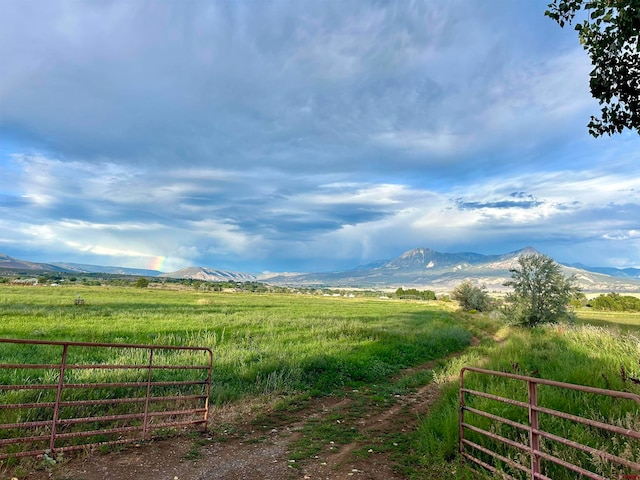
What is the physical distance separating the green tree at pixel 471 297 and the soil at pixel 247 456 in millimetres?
74215

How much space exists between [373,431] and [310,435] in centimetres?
153

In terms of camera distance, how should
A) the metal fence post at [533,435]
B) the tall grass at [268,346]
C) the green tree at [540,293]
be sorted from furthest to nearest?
the green tree at [540,293] → the tall grass at [268,346] → the metal fence post at [533,435]

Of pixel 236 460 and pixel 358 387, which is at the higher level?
pixel 236 460

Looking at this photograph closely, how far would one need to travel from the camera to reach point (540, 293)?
2900cm

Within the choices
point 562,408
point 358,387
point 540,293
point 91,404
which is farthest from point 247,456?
point 540,293

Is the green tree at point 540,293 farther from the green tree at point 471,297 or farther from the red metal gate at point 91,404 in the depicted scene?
the green tree at point 471,297

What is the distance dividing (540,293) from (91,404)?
30.2 m

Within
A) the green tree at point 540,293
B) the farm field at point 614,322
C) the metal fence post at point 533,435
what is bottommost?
the farm field at point 614,322

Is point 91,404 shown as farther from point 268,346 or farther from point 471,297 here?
point 471,297

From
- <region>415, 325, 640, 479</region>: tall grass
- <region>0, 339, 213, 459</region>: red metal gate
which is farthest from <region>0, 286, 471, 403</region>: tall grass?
<region>415, 325, 640, 479</region>: tall grass

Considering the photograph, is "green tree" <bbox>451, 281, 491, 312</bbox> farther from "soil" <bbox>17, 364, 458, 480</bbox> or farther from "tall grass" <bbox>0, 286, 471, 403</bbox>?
"soil" <bbox>17, 364, 458, 480</bbox>

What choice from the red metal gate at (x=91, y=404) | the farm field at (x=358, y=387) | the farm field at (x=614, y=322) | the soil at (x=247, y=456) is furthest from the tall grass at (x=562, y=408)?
the farm field at (x=614, y=322)

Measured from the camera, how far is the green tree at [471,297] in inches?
3041

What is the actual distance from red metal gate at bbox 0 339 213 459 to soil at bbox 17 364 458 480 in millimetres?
418
